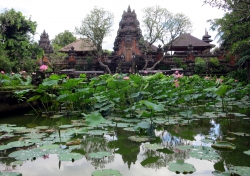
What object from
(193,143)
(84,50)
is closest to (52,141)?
(193,143)

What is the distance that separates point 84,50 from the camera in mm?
25844

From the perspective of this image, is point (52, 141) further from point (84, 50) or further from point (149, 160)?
point (84, 50)

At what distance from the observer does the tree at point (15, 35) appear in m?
16.5

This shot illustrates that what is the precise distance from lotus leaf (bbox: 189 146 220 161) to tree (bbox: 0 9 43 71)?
1597 centimetres

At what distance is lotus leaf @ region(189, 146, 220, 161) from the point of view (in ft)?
6.89

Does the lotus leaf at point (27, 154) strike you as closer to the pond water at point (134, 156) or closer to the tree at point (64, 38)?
the pond water at point (134, 156)

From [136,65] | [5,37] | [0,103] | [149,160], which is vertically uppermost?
[5,37]

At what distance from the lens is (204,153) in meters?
2.21

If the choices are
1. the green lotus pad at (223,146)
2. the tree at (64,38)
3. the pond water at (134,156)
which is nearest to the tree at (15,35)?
the pond water at (134,156)

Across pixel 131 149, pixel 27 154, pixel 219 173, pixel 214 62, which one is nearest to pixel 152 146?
pixel 131 149

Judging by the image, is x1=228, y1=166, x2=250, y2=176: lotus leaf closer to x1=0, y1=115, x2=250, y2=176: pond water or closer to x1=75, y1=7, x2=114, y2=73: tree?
x1=0, y1=115, x2=250, y2=176: pond water

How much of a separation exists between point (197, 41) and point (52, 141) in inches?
1015

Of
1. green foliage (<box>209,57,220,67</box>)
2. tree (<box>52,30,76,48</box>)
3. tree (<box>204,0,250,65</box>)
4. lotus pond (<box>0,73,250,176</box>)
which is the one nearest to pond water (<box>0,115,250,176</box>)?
lotus pond (<box>0,73,250,176</box>)

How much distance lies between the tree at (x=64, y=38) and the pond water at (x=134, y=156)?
1559 inches
